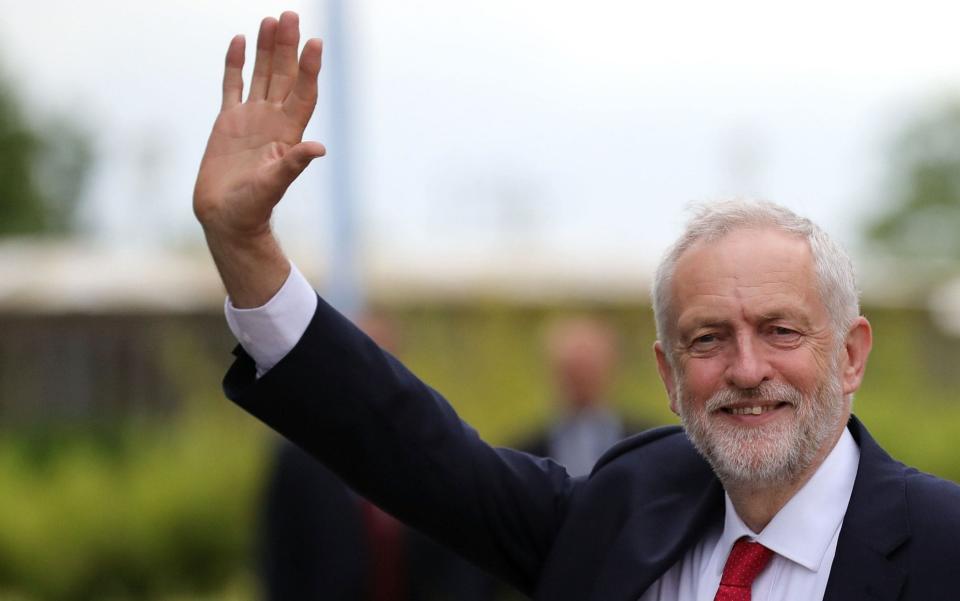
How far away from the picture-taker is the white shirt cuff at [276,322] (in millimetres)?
2527

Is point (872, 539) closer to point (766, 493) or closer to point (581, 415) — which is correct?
point (766, 493)

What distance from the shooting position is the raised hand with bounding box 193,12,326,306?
2.43 meters

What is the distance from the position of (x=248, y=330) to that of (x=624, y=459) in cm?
72

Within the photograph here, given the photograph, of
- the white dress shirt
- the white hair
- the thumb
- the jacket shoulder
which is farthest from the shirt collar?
the thumb

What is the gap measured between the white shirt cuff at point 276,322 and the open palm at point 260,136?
13 centimetres

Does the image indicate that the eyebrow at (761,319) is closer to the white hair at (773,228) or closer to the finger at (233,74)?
the white hair at (773,228)

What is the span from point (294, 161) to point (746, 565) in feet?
3.11

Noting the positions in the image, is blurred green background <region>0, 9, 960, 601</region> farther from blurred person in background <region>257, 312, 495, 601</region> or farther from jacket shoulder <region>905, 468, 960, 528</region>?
jacket shoulder <region>905, 468, 960, 528</region>

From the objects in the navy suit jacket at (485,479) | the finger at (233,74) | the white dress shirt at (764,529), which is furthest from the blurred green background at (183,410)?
the finger at (233,74)

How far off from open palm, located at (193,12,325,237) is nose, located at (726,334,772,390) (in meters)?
0.72

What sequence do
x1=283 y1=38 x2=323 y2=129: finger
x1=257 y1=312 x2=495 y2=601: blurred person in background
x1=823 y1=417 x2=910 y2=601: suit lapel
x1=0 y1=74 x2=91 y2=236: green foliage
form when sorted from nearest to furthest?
1. x1=823 y1=417 x2=910 y2=601: suit lapel
2. x1=283 y1=38 x2=323 y2=129: finger
3. x1=257 y1=312 x2=495 y2=601: blurred person in background
4. x1=0 y1=74 x2=91 y2=236: green foliage

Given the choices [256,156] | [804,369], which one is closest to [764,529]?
[804,369]

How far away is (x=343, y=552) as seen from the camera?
5.82 meters

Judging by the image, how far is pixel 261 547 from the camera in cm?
620
